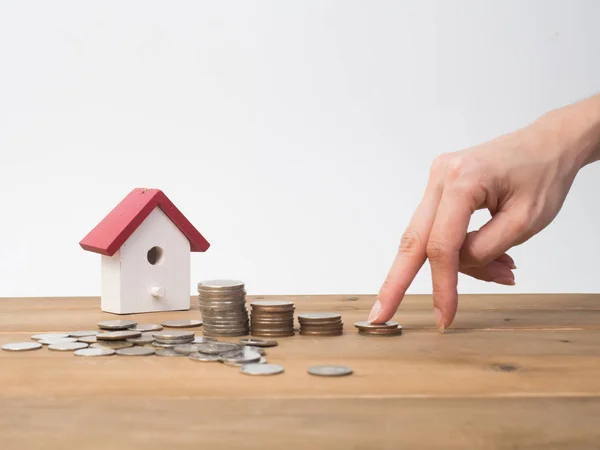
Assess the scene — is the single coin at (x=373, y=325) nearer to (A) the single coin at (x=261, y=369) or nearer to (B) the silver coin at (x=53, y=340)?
(A) the single coin at (x=261, y=369)

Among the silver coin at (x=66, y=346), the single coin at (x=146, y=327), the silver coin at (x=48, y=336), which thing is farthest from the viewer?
the single coin at (x=146, y=327)

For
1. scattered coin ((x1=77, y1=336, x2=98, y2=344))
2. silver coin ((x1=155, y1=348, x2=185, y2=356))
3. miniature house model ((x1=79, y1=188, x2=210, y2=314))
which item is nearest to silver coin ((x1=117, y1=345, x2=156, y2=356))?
silver coin ((x1=155, y1=348, x2=185, y2=356))

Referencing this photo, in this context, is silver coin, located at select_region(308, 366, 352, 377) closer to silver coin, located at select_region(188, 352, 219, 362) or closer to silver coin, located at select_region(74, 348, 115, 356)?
silver coin, located at select_region(188, 352, 219, 362)

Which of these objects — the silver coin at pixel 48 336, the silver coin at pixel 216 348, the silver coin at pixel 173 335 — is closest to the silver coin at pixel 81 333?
the silver coin at pixel 48 336

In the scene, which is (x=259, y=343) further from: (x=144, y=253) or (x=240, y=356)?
(x=144, y=253)

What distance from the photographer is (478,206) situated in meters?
1.49

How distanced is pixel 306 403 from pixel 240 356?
0.88 ft

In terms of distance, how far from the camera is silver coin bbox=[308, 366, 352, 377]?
3.63 feet

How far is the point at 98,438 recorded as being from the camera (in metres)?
0.97

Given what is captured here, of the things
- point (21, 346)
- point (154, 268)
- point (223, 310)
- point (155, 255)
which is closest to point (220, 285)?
point (223, 310)

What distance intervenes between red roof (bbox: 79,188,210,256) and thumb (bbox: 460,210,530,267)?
29.2 inches

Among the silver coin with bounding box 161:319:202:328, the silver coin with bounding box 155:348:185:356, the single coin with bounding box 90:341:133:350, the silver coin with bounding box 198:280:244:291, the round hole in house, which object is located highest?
the round hole in house

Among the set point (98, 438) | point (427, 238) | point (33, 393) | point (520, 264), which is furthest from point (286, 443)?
point (520, 264)

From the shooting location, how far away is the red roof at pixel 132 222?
188 cm
